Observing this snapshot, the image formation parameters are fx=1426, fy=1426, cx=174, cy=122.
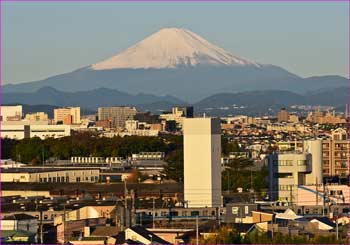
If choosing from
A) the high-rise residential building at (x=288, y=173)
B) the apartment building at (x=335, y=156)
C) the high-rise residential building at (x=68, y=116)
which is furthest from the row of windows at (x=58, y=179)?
the high-rise residential building at (x=68, y=116)

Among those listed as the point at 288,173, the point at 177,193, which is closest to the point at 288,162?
the point at 288,173

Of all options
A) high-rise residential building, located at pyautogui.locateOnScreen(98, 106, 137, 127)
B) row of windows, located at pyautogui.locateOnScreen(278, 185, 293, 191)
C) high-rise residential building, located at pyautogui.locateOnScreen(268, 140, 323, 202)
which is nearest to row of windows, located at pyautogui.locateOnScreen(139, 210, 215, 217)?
high-rise residential building, located at pyautogui.locateOnScreen(268, 140, 323, 202)

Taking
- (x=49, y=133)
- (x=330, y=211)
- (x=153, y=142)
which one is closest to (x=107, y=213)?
(x=330, y=211)

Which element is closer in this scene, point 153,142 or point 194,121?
point 194,121

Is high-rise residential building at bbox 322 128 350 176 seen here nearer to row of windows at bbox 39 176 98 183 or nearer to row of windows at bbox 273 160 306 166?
row of windows at bbox 39 176 98 183

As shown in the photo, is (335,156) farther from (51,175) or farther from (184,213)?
(184,213)

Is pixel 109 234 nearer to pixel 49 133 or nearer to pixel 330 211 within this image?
pixel 330 211
